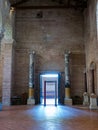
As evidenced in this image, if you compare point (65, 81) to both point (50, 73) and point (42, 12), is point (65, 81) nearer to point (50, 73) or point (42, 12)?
point (50, 73)

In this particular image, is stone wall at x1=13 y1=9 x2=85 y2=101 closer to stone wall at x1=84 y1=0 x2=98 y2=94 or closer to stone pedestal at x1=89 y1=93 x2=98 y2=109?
stone wall at x1=84 y1=0 x2=98 y2=94

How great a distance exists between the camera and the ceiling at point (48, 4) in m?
18.4

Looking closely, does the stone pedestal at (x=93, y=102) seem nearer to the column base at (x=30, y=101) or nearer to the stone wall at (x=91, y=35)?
the stone wall at (x=91, y=35)

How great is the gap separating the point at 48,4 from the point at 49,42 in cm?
313

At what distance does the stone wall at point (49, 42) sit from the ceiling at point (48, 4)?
48cm

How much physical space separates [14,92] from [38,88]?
183cm

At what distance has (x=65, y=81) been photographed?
18.2m

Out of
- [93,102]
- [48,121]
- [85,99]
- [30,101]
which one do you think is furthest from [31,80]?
[48,121]

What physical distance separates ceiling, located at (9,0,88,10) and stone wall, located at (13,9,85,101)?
1.56ft

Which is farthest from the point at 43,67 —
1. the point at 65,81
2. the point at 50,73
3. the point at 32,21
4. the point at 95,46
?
the point at 95,46

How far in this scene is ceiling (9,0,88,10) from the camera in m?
18.4

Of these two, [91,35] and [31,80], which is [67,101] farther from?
[91,35]

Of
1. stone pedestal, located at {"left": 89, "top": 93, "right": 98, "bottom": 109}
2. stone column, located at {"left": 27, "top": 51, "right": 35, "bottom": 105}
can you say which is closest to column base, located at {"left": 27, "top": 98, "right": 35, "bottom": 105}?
stone column, located at {"left": 27, "top": 51, "right": 35, "bottom": 105}

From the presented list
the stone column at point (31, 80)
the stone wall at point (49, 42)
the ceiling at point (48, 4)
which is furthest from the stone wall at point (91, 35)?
the stone column at point (31, 80)
